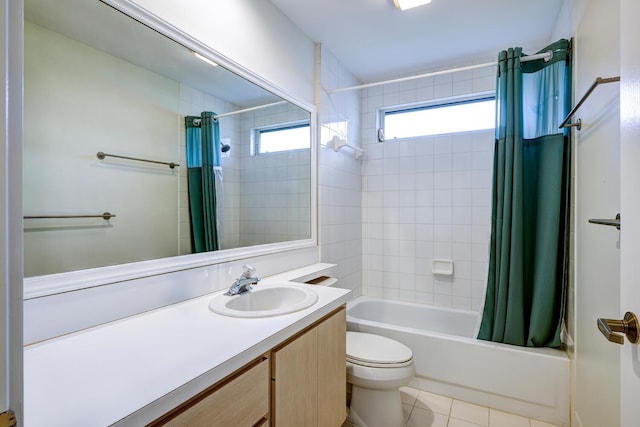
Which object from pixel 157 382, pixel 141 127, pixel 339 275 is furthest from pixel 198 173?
pixel 339 275

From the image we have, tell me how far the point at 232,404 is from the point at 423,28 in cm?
246

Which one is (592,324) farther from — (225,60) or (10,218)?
(225,60)

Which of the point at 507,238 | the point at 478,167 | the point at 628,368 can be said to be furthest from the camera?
the point at 478,167

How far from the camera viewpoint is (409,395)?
207 cm

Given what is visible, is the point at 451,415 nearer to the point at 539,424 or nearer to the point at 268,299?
the point at 539,424

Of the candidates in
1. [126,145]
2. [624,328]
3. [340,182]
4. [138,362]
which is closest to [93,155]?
[126,145]

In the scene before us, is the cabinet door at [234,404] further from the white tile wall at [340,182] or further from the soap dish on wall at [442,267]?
the soap dish on wall at [442,267]

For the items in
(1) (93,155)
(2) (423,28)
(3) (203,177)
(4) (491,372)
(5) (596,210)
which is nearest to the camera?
(1) (93,155)

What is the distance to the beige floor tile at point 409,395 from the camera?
2008mm

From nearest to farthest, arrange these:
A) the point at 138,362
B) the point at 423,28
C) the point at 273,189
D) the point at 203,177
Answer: the point at 138,362
the point at 203,177
the point at 273,189
the point at 423,28

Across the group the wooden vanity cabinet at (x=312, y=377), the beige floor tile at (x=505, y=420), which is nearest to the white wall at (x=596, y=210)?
the beige floor tile at (x=505, y=420)

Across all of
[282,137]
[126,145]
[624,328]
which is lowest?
[624,328]

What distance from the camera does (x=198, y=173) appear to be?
1469 millimetres

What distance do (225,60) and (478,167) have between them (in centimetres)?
213
